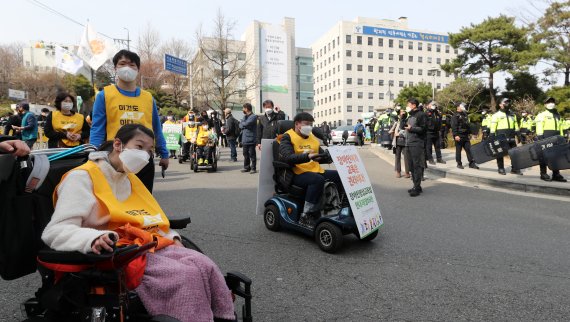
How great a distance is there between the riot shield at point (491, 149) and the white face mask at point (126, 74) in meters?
8.72

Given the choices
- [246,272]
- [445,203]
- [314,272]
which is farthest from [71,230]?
[445,203]

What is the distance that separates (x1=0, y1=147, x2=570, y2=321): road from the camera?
302cm

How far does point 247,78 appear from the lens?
49.3 metres

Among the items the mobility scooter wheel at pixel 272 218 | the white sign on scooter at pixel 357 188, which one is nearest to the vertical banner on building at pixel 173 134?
the mobility scooter wheel at pixel 272 218

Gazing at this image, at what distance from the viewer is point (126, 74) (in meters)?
3.68

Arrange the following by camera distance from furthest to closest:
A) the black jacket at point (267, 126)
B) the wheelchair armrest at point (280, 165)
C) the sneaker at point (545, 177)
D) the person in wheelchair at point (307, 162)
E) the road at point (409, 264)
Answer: the black jacket at point (267, 126)
the sneaker at point (545, 177)
the wheelchair armrest at point (280, 165)
the person in wheelchair at point (307, 162)
the road at point (409, 264)

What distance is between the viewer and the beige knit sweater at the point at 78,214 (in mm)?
1953

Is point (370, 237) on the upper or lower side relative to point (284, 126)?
lower

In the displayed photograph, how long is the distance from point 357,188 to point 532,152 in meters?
5.99

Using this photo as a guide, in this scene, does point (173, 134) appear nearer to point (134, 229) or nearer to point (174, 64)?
point (174, 64)

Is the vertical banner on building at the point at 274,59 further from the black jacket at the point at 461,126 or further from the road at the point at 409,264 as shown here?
the road at the point at 409,264

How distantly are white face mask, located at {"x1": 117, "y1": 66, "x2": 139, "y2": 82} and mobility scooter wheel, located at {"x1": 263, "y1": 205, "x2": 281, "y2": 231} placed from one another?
7.72 feet

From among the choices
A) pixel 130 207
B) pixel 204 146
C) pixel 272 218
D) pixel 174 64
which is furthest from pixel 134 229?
pixel 174 64

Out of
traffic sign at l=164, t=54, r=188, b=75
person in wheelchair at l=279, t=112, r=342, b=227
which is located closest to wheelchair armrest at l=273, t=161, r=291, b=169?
person in wheelchair at l=279, t=112, r=342, b=227
